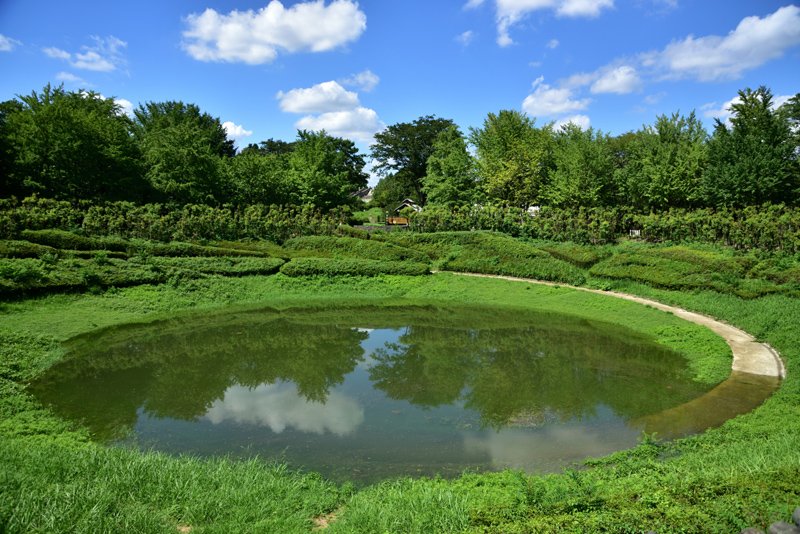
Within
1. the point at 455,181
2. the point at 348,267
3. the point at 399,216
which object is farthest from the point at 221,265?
the point at 399,216

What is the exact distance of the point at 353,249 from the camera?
1059 inches

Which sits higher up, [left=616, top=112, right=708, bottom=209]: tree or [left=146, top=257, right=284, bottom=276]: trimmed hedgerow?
[left=616, top=112, right=708, bottom=209]: tree

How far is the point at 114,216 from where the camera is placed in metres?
26.1

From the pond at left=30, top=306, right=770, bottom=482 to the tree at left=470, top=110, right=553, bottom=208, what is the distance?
21320mm

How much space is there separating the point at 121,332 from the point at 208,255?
8720 mm

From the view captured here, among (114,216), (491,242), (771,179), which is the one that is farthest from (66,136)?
(771,179)

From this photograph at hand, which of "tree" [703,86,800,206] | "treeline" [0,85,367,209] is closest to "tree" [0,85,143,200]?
"treeline" [0,85,367,209]

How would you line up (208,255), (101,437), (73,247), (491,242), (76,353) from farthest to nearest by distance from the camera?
(491,242) < (208,255) < (73,247) < (76,353) < (101,437)

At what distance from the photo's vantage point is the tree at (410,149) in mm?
60750

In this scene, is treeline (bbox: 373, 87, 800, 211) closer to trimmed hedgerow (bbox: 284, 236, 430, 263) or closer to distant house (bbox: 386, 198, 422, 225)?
distant house (bbox: 386, 198, 422, 225)

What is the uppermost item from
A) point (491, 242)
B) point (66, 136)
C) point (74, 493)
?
point (66, 136)

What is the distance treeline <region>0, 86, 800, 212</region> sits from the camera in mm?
28328

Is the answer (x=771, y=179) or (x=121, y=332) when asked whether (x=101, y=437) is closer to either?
(x=121, y=332)

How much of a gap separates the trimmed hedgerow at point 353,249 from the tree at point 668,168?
704 inches
